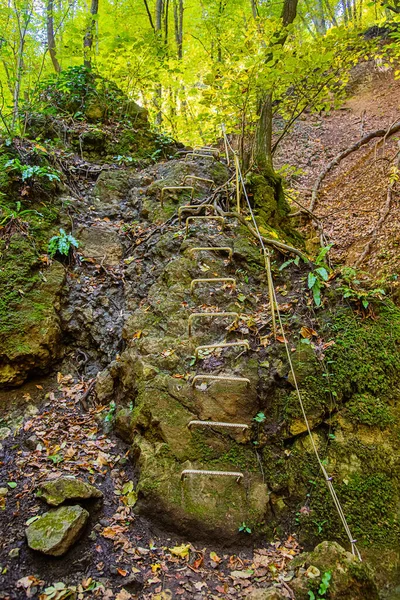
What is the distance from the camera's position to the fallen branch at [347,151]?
10312 millimetres

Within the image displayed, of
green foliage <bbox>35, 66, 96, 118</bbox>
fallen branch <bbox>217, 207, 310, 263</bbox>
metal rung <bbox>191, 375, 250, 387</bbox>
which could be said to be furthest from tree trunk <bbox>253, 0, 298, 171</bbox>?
metal rung <bbox>191, 375, 250, 387</bbox>

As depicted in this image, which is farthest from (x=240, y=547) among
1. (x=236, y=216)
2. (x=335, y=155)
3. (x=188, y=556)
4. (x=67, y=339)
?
(x=335, y=155)

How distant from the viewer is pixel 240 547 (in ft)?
10.1

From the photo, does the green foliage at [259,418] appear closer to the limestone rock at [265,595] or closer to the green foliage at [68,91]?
the limestone rock at [265,595]

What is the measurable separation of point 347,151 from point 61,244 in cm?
1021

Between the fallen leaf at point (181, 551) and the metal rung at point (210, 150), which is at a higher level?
the metal rung at point (210, 150)

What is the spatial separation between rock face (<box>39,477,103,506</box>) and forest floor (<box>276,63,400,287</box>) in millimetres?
4190

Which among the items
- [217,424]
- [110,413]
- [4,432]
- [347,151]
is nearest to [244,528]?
[217,424]

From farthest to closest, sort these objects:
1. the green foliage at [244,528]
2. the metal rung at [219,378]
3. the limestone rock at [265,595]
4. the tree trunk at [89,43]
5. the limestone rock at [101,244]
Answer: the tree trunk at [89,43] < the limestone rock at [101,244] < the metal rung at [219,378] < the green foliage at [244,528] < the limestone rock at [265,595]

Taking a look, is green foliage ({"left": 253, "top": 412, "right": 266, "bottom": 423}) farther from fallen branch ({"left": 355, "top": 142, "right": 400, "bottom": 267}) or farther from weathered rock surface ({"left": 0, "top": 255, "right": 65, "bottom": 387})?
fallen branch ({"left": 355, "top": 142, "right": 400, "bottom": 267})

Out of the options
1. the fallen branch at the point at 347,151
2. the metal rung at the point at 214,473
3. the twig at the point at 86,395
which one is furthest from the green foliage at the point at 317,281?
the fallen branch at the point at 347,151

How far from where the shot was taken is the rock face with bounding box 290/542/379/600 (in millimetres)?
2582

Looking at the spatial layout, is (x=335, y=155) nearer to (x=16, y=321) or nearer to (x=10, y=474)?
(x=16, y=321)

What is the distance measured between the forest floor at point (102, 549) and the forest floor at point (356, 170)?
3.62 metres
